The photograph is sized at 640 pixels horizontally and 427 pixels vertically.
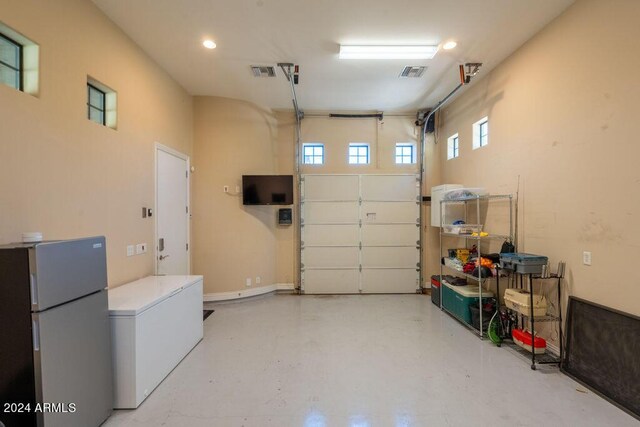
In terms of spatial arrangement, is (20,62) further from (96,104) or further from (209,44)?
(209,44)

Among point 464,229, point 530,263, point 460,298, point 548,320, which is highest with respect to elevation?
point 464,229

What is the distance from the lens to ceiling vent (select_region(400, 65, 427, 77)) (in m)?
3.74

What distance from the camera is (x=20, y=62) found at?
202 cm

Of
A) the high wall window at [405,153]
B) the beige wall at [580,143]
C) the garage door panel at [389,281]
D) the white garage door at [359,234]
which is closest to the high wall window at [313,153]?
the white garage door at [359,234]

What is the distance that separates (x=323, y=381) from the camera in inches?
99.1

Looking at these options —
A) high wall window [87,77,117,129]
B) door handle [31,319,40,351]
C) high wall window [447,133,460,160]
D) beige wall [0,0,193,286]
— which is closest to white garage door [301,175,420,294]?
high wall window [447,133,460,160]

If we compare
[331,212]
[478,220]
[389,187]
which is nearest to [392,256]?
[389,187]

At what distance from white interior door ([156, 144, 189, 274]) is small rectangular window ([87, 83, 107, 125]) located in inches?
31.2

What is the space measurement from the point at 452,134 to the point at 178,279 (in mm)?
5038

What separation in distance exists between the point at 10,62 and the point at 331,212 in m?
4.37

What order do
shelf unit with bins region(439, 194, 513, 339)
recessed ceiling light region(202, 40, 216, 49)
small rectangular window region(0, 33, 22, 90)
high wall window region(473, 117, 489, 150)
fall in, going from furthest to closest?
high wall window region(473, 117, 489, 150)
shelf unit with bins region(439, 194, 513, 339)
recessed ceiling light region(202, 40, 216, 49)
small rectangular window region(0, 33, 22, 90)

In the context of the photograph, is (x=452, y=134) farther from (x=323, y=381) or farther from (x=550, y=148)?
(x=323, y=381)

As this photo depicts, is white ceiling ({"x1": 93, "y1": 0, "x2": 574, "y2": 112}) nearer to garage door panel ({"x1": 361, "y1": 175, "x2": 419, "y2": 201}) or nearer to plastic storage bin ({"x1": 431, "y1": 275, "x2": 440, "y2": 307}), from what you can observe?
garage door panel ({"x1": 361, "y1": 175, "x2": 419, "y2": 201})

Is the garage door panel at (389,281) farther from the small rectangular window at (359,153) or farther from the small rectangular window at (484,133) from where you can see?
the small rectangular window at (484,133)
